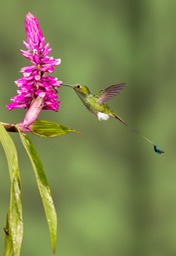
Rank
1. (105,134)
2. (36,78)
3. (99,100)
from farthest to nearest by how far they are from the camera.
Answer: (105,134) → (99,100) → (36,78)

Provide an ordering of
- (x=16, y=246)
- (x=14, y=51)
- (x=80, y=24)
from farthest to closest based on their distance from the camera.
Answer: (x=80, y=24) → (x=14, y=51) → (x=16, y=246)

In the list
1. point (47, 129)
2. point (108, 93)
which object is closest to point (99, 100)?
point (108, 93)

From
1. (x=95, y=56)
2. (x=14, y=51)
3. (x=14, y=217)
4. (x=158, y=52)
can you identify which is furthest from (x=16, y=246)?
(x=158, y=52)

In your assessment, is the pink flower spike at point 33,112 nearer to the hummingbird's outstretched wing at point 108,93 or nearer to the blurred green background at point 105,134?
the hummingbird's outstretched wing at point 108,93

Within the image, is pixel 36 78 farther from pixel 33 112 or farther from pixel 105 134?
pixel 105 134

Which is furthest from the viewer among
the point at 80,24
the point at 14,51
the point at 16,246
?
the point at 80,24

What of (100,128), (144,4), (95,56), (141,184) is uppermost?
(144,4)

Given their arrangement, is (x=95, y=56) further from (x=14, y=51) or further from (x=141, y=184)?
(x=141, y=184)

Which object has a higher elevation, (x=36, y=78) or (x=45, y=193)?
(x=36, y=78)
